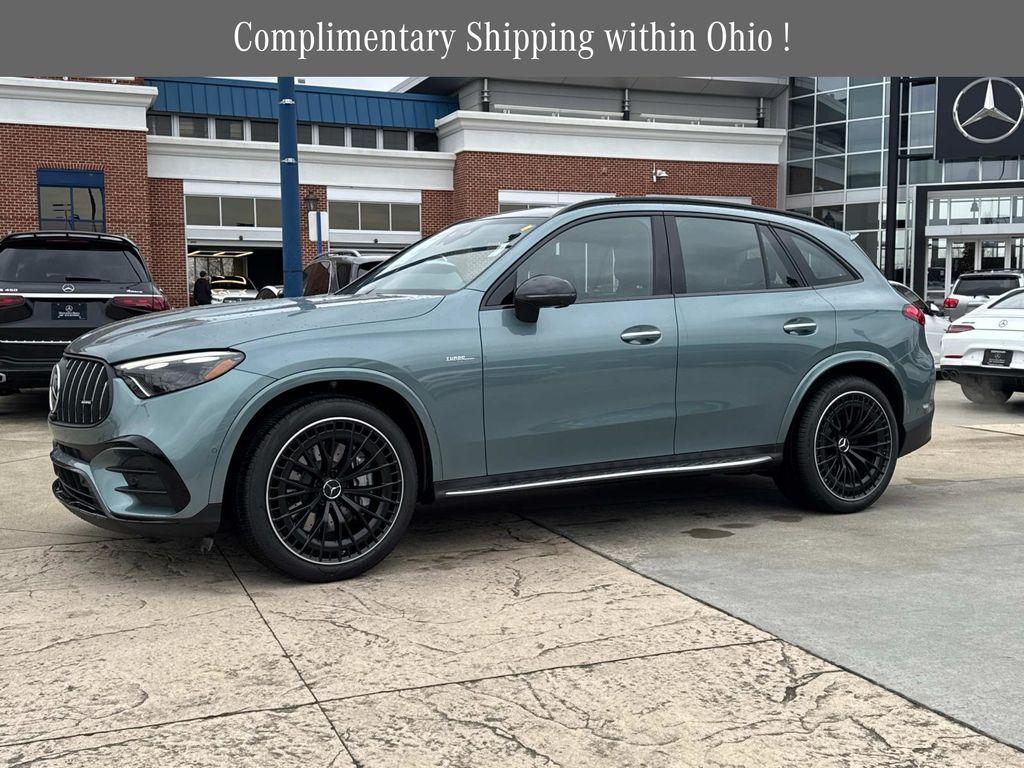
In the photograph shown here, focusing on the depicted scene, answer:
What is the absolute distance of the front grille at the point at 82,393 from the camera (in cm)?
437

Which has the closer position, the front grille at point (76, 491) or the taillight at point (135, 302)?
the front grille at point (76, 491)

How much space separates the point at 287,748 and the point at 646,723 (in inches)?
41.1

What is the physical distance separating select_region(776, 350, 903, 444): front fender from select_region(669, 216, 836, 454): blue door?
30 millimetres

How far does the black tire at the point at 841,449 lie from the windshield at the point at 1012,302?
21.1 ft

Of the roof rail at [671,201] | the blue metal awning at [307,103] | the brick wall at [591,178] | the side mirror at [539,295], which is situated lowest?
the side mirror at [539,295]

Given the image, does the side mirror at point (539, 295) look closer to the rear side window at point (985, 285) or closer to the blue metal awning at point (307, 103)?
the rear side window at point (985, 285)

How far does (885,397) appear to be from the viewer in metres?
5.90

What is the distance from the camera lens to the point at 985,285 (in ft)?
65.8

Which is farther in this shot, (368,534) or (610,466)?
(610,466)

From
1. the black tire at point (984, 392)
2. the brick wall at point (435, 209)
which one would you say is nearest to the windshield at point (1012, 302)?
the black tire at point (984, 392)

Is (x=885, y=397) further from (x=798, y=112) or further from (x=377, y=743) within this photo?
(x=798, y=112)

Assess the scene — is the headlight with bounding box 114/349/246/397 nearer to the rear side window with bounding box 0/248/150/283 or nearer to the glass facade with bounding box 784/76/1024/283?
the rear side window with bounding box 0/248/150/283

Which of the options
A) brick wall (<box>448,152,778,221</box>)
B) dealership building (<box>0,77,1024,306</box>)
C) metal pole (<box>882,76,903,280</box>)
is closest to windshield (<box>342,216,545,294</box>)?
metal pole (<box>882,76,903,280</box>)

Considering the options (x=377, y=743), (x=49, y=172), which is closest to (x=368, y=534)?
(x=377, y=743)
